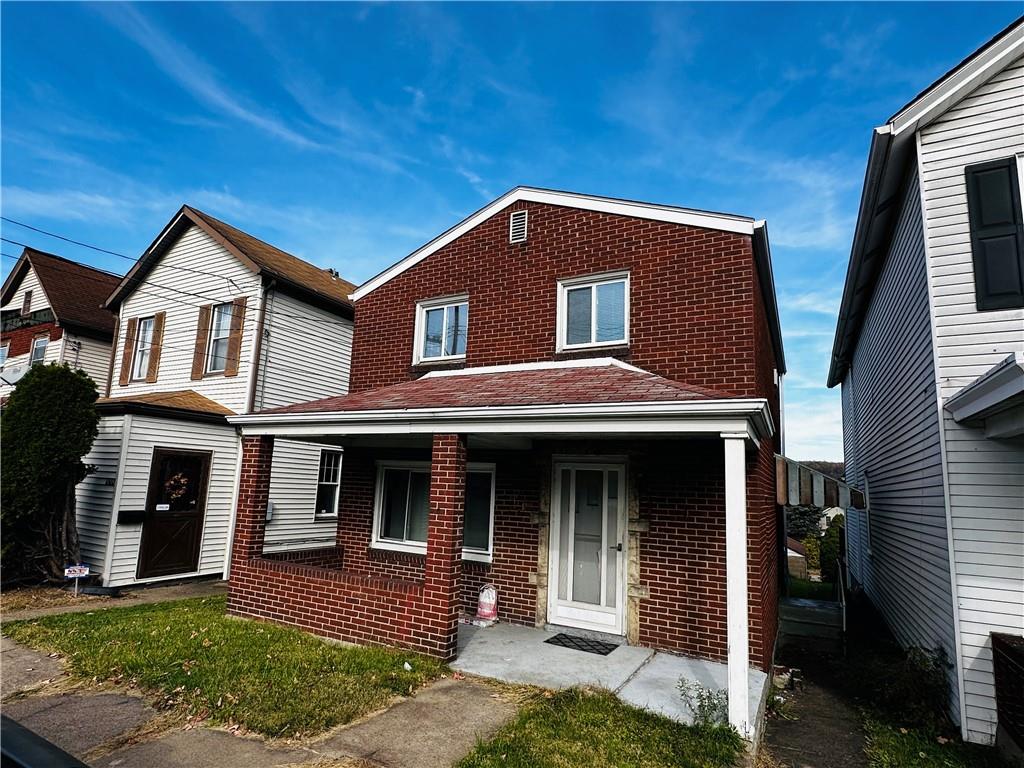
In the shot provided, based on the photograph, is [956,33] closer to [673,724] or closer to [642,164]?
[642,164]

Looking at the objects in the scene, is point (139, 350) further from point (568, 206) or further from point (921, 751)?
point (921, 751)

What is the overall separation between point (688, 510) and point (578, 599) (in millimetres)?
2019

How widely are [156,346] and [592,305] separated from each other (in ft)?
38.4

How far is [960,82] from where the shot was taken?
600 cm

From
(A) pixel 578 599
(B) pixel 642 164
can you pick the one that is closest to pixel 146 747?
(A) pixel 578 599

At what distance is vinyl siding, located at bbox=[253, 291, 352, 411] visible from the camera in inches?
493

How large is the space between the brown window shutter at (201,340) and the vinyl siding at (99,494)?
2664 millimetres

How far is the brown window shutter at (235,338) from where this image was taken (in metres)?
12.4

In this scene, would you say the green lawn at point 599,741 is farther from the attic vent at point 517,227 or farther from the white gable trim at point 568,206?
the attic vent at point 517,227

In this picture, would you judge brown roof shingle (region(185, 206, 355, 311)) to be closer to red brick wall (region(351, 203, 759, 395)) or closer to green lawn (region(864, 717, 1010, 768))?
red brick wall (region(351, 203, 759, 395))

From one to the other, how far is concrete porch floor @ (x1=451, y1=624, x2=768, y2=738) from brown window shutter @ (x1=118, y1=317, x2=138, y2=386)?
40.6 feet

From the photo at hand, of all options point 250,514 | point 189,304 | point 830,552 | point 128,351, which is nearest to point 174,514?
point 250,514

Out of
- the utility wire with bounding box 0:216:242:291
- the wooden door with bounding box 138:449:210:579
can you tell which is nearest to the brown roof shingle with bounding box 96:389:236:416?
the wooden door with bounding box 138:449:210:579

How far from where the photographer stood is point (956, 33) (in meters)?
7.26
